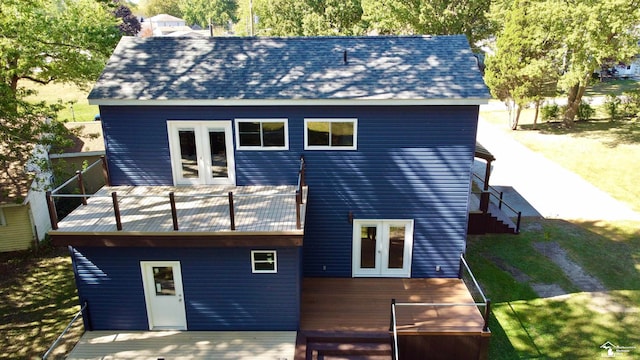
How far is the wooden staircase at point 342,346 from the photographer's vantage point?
973 centimetres

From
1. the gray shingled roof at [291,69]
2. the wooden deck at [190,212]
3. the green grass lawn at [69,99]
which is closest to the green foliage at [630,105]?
the gray shingled roof at [291,69]

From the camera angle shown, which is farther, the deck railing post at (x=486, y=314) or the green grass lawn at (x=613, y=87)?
the green grass lawn at (x=613, y=87)

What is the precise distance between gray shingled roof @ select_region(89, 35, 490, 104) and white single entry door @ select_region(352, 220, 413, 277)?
3624 mm

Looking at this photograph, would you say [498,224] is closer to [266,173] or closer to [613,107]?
[266,173]

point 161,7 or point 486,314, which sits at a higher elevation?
point 161,7

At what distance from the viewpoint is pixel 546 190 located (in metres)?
21.5

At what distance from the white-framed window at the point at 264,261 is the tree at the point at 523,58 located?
2454 cm

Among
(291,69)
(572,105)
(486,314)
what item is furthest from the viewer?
(572,105)

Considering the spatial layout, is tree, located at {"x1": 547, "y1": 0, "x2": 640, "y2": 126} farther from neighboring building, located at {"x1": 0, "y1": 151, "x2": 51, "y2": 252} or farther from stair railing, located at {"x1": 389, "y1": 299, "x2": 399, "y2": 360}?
neighboring building, located at {"x1": 0, "y1": 151, "x2": 51, "y2": 252}

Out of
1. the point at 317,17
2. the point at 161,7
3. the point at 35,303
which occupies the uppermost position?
the point at 161,7

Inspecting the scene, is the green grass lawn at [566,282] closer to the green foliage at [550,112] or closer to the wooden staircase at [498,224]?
the wooden staircase at [498,224]

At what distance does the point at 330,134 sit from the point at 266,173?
2.02 metres

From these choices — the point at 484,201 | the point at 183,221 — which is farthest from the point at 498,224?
the point at 183,221

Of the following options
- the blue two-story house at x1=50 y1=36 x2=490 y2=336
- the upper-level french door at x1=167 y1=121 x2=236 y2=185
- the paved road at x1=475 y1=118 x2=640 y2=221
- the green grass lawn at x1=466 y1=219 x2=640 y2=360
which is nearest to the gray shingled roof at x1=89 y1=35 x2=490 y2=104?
the blue two-story house at x1=50 y1=36 x2=490 y2=336
